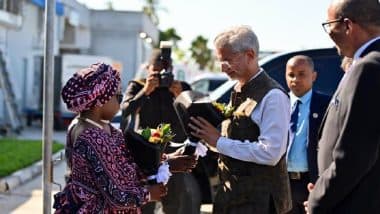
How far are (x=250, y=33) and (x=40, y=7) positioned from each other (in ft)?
83.2

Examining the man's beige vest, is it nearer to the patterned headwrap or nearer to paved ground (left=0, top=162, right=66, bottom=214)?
the patterned headwrap

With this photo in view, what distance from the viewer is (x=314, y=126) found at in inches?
200

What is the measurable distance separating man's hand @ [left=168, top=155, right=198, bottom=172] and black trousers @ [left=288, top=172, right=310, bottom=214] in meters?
1.33

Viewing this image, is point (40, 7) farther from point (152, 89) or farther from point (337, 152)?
point (337, 152)

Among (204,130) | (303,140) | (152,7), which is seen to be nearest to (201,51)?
(152,7)

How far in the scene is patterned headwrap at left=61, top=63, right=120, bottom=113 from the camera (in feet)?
10.7

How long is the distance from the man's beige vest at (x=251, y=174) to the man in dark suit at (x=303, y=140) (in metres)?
1.15

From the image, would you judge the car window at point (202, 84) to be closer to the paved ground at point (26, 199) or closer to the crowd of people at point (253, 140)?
the paved ground at point (26, 199)

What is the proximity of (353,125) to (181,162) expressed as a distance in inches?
56.0

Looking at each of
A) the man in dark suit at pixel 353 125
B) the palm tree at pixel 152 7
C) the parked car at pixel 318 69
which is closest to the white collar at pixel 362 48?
the man in dark suit at pixel 353 125

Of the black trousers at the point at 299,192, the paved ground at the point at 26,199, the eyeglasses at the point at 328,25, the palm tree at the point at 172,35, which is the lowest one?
the palm tree at the point at 172,35

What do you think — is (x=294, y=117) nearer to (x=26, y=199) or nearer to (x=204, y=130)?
(x=204, y=130)

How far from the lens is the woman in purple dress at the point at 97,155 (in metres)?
3.20

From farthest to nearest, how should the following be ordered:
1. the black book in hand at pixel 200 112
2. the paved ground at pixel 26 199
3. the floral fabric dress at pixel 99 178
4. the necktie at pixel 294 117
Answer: the paved ground at pixel 26 199 → the necktie at pixel 294 117 → the black book in hand at pixel 200 112 → the floral fabric dress at pixel 99 178
